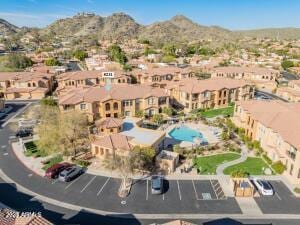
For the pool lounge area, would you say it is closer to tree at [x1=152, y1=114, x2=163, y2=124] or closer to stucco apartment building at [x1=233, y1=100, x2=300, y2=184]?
tree at [x1=152, y1=114, x2=163, y2=124]

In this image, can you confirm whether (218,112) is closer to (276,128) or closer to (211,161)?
(276,128)

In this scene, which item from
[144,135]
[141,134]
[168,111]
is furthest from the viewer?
[168,111]

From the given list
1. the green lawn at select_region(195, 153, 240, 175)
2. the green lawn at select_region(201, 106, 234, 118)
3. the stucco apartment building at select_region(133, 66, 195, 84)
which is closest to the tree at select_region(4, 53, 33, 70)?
the stucco apartment building at select_region(133, 66, 195, 84)

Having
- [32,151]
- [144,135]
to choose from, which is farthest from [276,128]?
[32,151]

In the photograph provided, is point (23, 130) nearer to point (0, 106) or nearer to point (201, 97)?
point (0, 106)

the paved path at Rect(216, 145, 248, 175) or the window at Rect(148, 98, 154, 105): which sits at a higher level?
the window at Rect(148, 98, 154, 105)

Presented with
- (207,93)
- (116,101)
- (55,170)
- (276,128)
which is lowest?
(55,170)

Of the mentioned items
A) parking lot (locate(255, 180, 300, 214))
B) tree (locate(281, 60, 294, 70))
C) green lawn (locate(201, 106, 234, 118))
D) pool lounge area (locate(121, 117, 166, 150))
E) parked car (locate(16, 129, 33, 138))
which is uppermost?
tree (locate(281, 60, 294, 70))

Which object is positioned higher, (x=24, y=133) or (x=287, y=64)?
(x=287, y=64)
